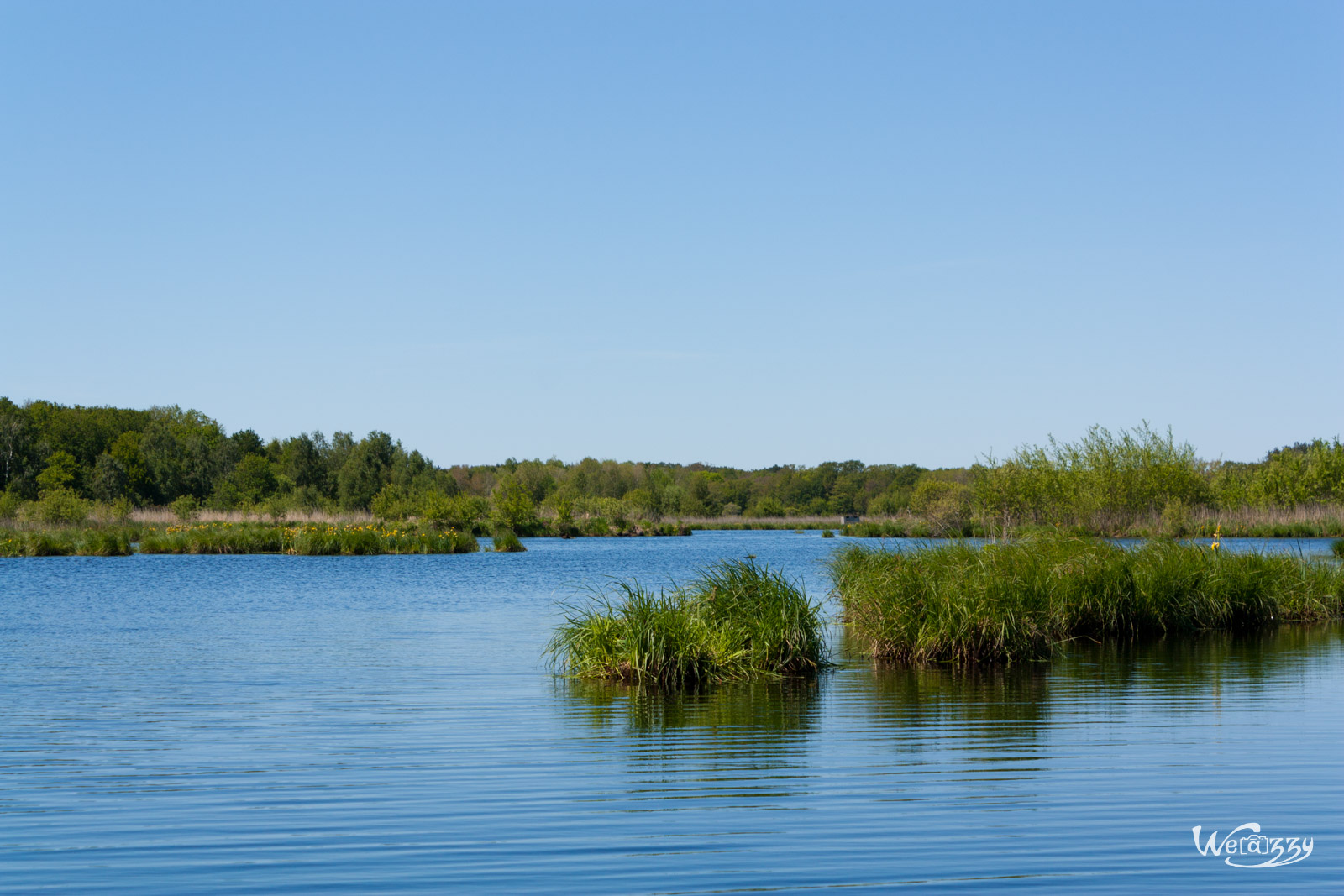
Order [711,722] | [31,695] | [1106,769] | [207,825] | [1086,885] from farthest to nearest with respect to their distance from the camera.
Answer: [31,695] → [711,722] → [1106,769] → [207,825] → [1086,885]

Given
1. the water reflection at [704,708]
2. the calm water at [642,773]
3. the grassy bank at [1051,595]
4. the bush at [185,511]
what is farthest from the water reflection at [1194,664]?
the bush at [185,511]

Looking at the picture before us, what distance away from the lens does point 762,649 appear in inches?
550

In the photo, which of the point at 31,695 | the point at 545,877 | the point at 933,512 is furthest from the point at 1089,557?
the point at 933,512

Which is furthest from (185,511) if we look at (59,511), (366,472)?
(366,472)

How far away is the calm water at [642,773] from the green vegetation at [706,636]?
1.58 feet

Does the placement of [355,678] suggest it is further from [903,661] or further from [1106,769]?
[1106,769]

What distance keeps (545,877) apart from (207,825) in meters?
2.68

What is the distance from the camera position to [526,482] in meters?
120

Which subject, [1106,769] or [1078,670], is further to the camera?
[1078,670]

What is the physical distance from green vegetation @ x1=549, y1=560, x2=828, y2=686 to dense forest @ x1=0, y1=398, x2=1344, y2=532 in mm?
16317

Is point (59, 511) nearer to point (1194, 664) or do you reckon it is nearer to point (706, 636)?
point (706, 636)

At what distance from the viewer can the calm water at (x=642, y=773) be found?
248 inches

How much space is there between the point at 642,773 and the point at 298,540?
4406 centimetres

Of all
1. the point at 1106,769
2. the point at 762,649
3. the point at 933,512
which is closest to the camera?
the point at 1106,769
